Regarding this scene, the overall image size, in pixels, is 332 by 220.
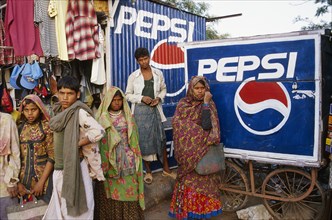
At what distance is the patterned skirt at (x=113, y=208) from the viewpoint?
11.9ft

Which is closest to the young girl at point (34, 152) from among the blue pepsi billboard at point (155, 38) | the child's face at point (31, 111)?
the child's face at point (31, 111)

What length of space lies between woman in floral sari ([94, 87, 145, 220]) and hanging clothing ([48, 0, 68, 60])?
133cm

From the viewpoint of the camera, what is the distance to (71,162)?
278 centimetres

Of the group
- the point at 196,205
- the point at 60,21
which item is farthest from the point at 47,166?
the point at 60,21

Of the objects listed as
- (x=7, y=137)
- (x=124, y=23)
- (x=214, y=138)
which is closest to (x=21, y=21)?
(x=124, y=23)

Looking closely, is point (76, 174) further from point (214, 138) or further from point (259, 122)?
point (259, 122)

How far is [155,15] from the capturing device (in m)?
5.70

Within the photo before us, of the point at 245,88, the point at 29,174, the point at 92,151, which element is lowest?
the point at 29,174

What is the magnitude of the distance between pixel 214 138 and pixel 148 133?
117 centimetres

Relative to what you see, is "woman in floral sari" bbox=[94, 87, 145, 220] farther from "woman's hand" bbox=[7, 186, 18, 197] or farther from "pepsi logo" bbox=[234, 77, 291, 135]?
"pepsi logo" bbox=[234, 77, 291, 135]

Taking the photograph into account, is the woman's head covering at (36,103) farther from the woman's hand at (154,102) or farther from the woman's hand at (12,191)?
the woman's hand at (154,102)

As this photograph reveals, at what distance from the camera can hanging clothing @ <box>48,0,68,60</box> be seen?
4281 mm

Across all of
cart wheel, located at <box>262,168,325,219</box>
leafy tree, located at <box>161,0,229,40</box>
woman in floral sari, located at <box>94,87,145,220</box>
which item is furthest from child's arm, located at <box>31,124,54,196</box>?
leafy tree, located at <box>161,0,229,40</box>

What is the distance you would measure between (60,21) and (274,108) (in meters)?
2.98
